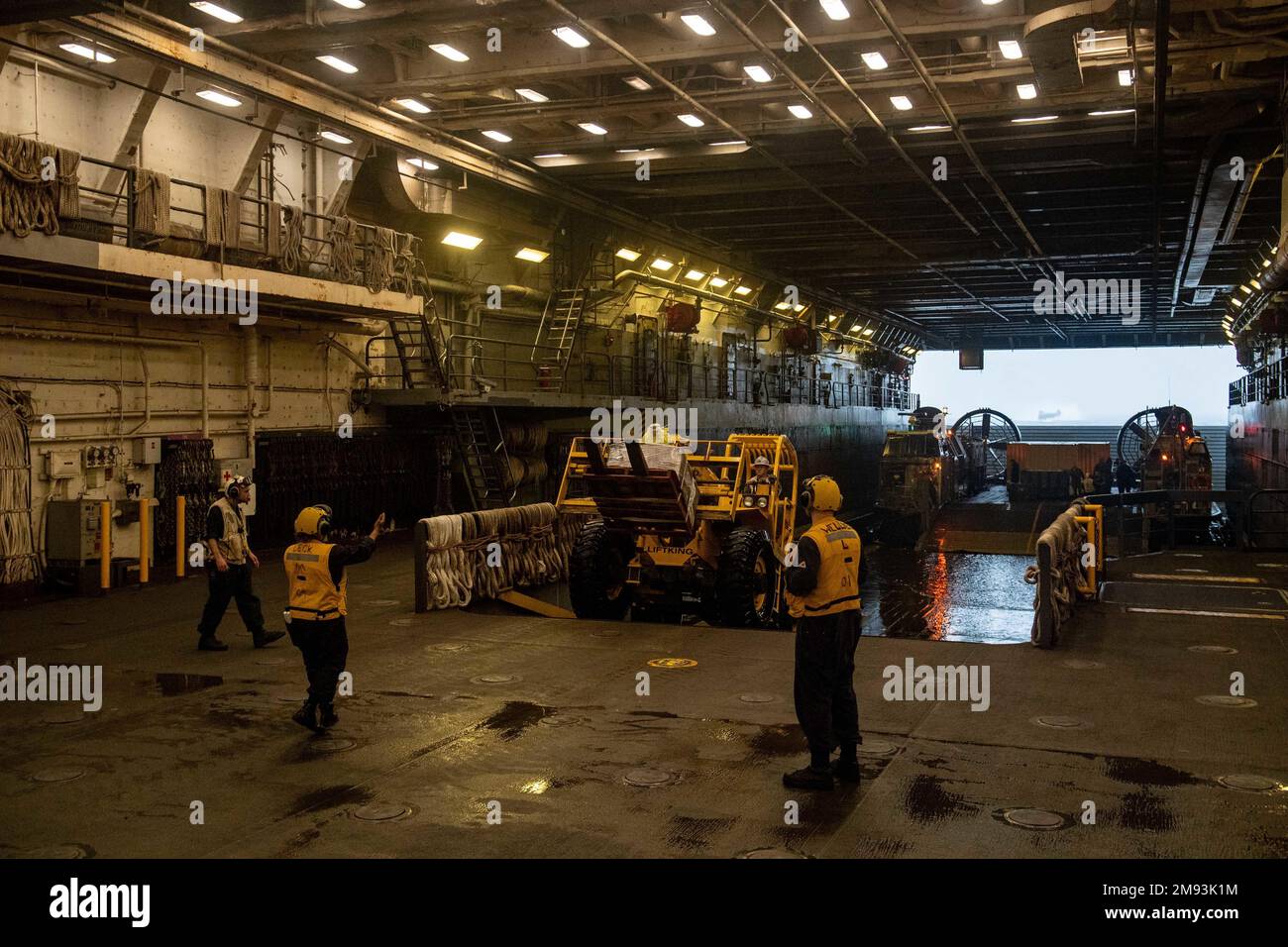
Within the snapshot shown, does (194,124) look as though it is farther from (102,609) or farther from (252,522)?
(102,609)

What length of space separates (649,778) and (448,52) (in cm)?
1171

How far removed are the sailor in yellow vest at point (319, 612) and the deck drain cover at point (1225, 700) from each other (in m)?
6.79

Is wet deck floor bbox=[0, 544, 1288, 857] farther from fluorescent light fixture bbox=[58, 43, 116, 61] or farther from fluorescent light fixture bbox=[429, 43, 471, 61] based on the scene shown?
fluorescent light fixture bbox=[429, 43, 471, 61]

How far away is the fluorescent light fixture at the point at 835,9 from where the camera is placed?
13.5 metres

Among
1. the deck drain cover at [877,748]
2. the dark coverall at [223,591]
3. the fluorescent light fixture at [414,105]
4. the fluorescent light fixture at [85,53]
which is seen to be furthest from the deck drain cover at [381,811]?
the fluorescent light fixture at [414,105]

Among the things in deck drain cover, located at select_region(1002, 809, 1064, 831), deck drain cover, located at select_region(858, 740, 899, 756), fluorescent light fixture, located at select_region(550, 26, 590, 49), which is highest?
fluorescent light fixture, located at select_region(550, 26, 590, 49)

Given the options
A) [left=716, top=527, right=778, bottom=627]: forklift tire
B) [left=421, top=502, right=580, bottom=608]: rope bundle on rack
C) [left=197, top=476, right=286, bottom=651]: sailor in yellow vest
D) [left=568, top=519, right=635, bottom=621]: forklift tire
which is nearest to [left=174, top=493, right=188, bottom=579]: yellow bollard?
[left=421, top=502, right=580, bottom=608]: rope bundle on rack

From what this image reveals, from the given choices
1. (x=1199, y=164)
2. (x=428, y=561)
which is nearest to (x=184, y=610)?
(x=428, y=561)

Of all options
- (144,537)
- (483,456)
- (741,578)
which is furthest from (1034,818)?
(483,456)

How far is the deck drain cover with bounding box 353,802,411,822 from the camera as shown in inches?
251

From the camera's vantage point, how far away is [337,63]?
51.6ft

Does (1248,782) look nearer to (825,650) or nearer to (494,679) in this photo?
(825,650)

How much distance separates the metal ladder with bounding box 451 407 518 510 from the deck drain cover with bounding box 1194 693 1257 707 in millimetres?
13227
